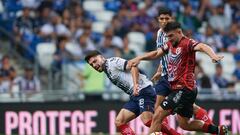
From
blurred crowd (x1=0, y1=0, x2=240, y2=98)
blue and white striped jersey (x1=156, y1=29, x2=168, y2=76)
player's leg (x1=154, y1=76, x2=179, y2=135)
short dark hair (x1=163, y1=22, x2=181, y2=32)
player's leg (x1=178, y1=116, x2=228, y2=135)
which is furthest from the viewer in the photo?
blurred crowd (x1=0, y1=0, x2=240, y2=98)

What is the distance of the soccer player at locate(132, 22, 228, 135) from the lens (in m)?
13.1

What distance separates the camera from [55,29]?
2209 centimetres

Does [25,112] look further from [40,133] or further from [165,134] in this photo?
[165,134]

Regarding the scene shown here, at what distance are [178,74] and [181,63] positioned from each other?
0.21 m

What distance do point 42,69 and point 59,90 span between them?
2.82ft

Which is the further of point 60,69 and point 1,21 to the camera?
point 1,21

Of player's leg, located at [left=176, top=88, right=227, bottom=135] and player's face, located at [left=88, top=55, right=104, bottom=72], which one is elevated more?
player's face, located at [left=88, top=55, right=104, bottom=72]

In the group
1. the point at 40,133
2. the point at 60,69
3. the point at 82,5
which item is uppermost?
the point at 82,5

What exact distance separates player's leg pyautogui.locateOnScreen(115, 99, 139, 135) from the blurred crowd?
19.1 ft

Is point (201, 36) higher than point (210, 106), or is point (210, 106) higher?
point (201, 36)

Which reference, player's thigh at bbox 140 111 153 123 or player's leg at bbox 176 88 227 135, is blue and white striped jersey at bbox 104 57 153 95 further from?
player's leg at bbox 176 88 227 135

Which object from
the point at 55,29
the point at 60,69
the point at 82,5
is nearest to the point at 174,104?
the point at 60,69

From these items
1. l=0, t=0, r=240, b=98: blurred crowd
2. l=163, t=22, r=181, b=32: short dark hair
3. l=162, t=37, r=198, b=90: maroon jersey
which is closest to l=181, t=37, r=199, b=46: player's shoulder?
l=162, t=37, r=198, b=90: maroon jersey

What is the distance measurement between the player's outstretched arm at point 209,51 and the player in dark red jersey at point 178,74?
0.35 ft
